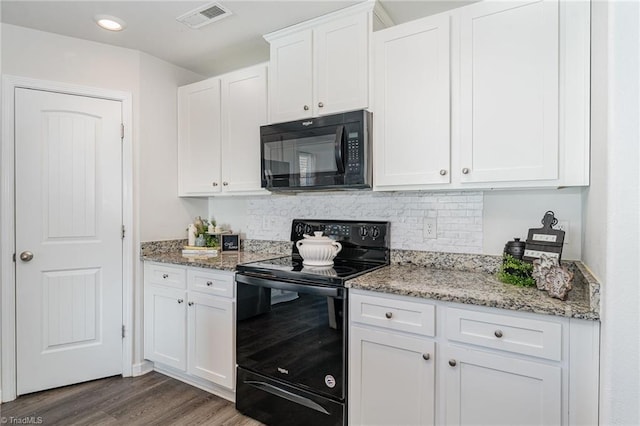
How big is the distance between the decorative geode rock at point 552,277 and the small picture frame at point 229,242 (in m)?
2.14

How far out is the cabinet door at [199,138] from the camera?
2.78 m

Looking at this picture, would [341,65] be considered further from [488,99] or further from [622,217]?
[622,217]

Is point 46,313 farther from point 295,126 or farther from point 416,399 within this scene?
point 416,399

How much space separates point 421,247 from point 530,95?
1.02m

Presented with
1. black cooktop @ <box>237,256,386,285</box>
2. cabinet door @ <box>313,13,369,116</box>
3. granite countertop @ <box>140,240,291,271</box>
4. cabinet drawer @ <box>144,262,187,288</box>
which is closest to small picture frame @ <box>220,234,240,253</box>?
granite countertop @ <box>140,240,291,271</box>

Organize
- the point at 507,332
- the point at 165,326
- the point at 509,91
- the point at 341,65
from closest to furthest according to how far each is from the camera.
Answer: the point at 507,332 → the point at 509,91 → the point at 341,65 → the point at 165,326

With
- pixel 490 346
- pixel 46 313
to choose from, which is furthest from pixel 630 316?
pixel 46 313

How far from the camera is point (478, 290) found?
5.16ft

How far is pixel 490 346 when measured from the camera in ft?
4.73

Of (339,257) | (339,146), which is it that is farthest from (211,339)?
(339,146)

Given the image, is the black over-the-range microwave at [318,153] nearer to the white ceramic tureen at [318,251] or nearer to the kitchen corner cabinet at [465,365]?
Result: the white ceramic tureen at [318,251]

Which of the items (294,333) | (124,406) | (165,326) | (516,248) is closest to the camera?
(516,248)

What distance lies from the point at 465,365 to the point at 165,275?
208 centimetres

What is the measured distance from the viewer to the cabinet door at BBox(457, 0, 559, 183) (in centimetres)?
160
